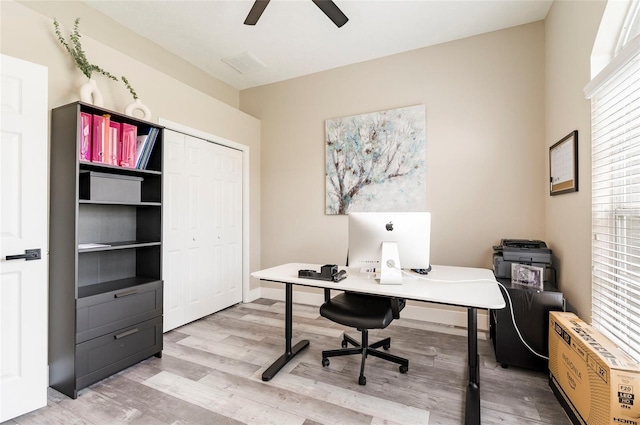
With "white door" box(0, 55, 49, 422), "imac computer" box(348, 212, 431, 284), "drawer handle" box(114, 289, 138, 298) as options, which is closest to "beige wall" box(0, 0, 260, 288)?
"white door" box(0, 55, 49, 422)

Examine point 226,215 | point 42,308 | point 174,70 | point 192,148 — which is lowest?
point 42,308

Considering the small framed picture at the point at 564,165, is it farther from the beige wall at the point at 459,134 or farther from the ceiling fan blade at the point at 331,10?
the ceiling fan blade at the point at 331,10

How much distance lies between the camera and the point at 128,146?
2.30m

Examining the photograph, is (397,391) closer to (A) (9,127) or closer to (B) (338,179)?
(B) (338,179)

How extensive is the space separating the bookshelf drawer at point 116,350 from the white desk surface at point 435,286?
107 cm

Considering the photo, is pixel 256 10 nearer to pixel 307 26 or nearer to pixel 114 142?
pixel 307 26

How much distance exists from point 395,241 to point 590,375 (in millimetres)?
1192

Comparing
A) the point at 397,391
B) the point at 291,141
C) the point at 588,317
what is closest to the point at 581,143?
the point at 588,317

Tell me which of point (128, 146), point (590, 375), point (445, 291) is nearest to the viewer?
point (590, 375)

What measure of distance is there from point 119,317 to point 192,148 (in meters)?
1.82

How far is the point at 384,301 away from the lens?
2264 millimetres

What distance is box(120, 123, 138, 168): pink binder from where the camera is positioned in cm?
228

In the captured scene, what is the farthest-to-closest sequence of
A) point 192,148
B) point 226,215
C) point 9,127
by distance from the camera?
point 226,215
point 192,148
point 9,127

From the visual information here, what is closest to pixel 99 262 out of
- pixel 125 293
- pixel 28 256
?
pixel 125 293
